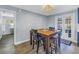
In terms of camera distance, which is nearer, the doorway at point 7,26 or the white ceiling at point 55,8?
the doorway at point 7,26

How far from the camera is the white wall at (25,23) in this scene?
7.41 ft

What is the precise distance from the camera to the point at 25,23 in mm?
2303

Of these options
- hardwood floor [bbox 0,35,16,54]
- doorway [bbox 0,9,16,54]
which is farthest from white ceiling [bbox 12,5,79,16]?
hardwood floor [bbox 0,35,16,54]

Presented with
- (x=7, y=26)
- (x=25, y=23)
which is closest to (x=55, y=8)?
(x=25, y=23)

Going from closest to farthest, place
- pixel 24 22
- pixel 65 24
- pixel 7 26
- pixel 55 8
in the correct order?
pixel 24 22 < pixel 65 24 < pixel 55 8 < pixel 7 26

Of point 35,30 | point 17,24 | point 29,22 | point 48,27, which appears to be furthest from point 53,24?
point 17,24

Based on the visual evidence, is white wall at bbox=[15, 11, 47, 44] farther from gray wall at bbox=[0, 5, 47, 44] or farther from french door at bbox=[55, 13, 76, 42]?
french door at bbox=[55, 13, 76, 42]

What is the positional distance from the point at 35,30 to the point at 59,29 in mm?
874

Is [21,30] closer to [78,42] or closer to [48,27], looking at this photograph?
[48,27]

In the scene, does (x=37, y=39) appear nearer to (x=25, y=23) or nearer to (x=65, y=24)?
(x=25, y=23)

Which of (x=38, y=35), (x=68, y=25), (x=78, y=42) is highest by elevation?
(x=68, y=25)

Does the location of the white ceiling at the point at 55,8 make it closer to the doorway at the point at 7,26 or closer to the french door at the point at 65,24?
the french door at the point at 65,24

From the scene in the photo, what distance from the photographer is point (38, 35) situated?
251cm

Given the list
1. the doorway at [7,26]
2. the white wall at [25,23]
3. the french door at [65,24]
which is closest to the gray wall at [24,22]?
the white wall at [25,23]
